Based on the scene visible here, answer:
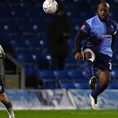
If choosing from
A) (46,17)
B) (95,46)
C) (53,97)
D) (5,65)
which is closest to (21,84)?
(5,65)

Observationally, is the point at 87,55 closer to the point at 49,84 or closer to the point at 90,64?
the point at 90,64

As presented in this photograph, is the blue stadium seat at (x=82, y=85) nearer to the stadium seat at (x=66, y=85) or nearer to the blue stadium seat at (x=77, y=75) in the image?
the stadium seat at (x=66, y=85)

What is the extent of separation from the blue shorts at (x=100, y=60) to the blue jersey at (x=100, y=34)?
68 mm

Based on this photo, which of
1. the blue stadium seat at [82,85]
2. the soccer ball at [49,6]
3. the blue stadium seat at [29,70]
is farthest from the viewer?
the blue stadium seat at [29,70]

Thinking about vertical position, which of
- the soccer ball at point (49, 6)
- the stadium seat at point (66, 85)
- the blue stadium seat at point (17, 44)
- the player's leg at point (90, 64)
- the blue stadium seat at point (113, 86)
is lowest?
the blue stadium seat at point (113, 86)

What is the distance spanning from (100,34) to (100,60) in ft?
1.58

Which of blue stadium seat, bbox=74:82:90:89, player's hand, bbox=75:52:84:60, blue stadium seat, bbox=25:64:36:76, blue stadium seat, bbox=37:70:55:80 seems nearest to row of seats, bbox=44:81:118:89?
blue stadium seat, bbox=74:82:90:89

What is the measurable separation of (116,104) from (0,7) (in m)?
6.38

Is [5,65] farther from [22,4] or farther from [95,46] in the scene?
[95,46]

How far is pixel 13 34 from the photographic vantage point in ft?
56.7

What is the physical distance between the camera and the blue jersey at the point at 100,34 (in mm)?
10836

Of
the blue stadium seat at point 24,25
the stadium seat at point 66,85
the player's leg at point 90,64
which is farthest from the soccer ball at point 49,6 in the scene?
the blue stadium seat at point 24,25

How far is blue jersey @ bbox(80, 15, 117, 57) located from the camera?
1084cm

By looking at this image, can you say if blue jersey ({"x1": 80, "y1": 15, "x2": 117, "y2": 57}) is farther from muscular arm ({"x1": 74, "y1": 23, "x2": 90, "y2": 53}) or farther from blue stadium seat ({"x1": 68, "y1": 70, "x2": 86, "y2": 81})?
blue stadium seat ({"x1": 68, "y1": 70, "x2": 86, "y2": 81})
